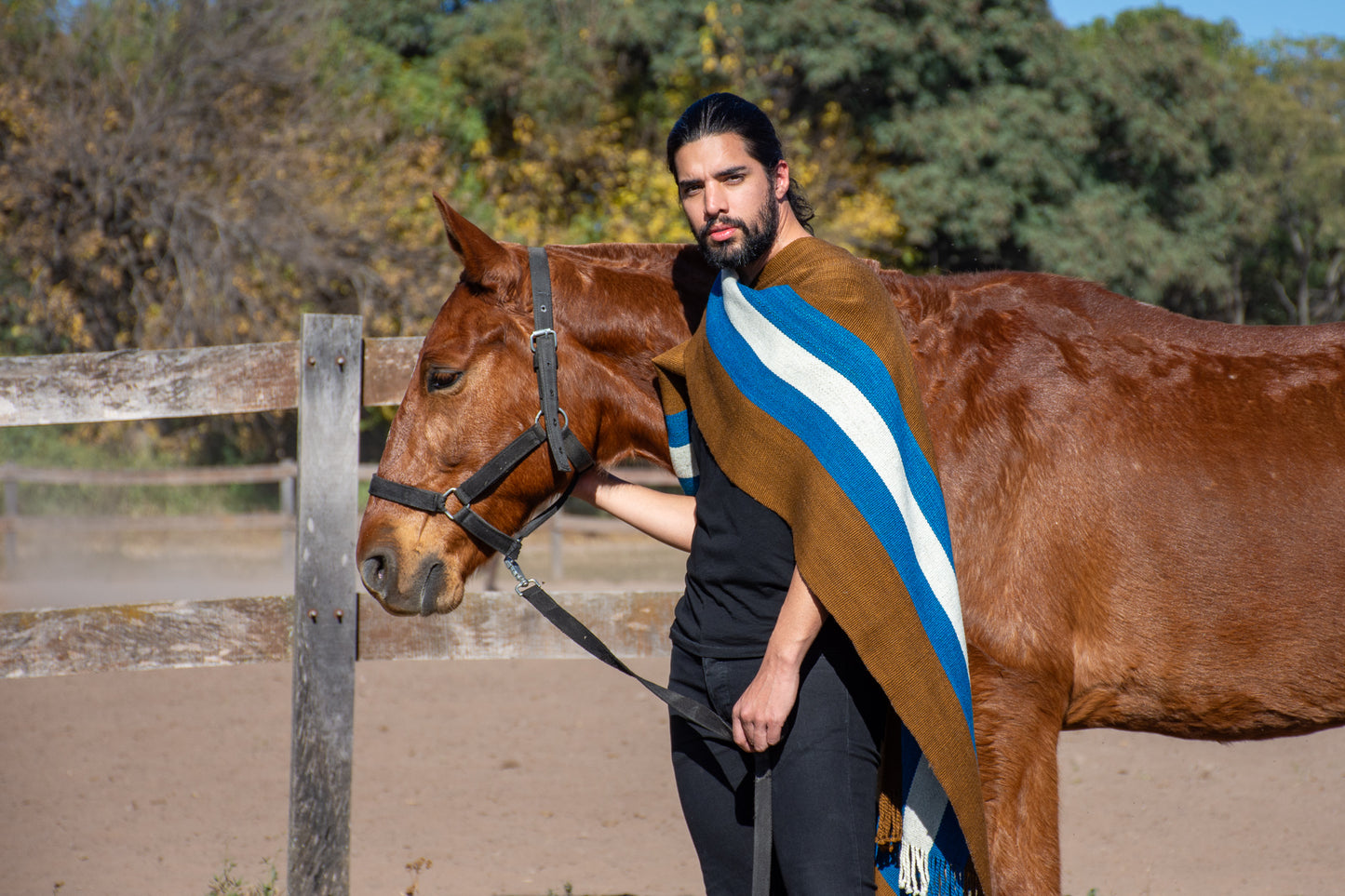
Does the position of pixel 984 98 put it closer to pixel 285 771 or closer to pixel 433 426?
pixel 285 771

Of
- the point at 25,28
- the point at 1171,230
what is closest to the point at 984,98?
the point at 1171,230

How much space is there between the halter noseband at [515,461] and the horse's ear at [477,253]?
0.13m

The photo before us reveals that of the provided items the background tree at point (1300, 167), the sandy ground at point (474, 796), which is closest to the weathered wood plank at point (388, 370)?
the sandy ground at point (474, 796)

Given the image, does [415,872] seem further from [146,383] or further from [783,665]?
[783,665]

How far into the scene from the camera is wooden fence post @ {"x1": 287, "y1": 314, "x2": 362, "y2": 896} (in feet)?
9.96

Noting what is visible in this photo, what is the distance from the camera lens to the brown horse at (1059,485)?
212 centimetres

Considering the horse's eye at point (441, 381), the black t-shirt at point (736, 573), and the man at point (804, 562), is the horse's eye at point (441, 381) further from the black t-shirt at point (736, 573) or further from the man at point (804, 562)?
the black t-shirt at point (736, 573)

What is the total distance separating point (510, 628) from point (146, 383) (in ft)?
4.28

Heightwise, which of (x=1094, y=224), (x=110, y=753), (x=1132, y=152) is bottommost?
(x=110, y=753)

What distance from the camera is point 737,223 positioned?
190 cm

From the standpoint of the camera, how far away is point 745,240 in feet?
6.24

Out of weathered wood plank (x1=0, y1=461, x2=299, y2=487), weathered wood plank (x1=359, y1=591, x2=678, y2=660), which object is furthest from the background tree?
weathered wood plank (x1=359, y1=591, x2=678, y2=660)

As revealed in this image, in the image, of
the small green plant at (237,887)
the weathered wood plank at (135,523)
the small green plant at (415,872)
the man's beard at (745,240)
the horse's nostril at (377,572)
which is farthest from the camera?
the weathered wood plank at (135,523)

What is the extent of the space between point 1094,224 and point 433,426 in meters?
15.0
